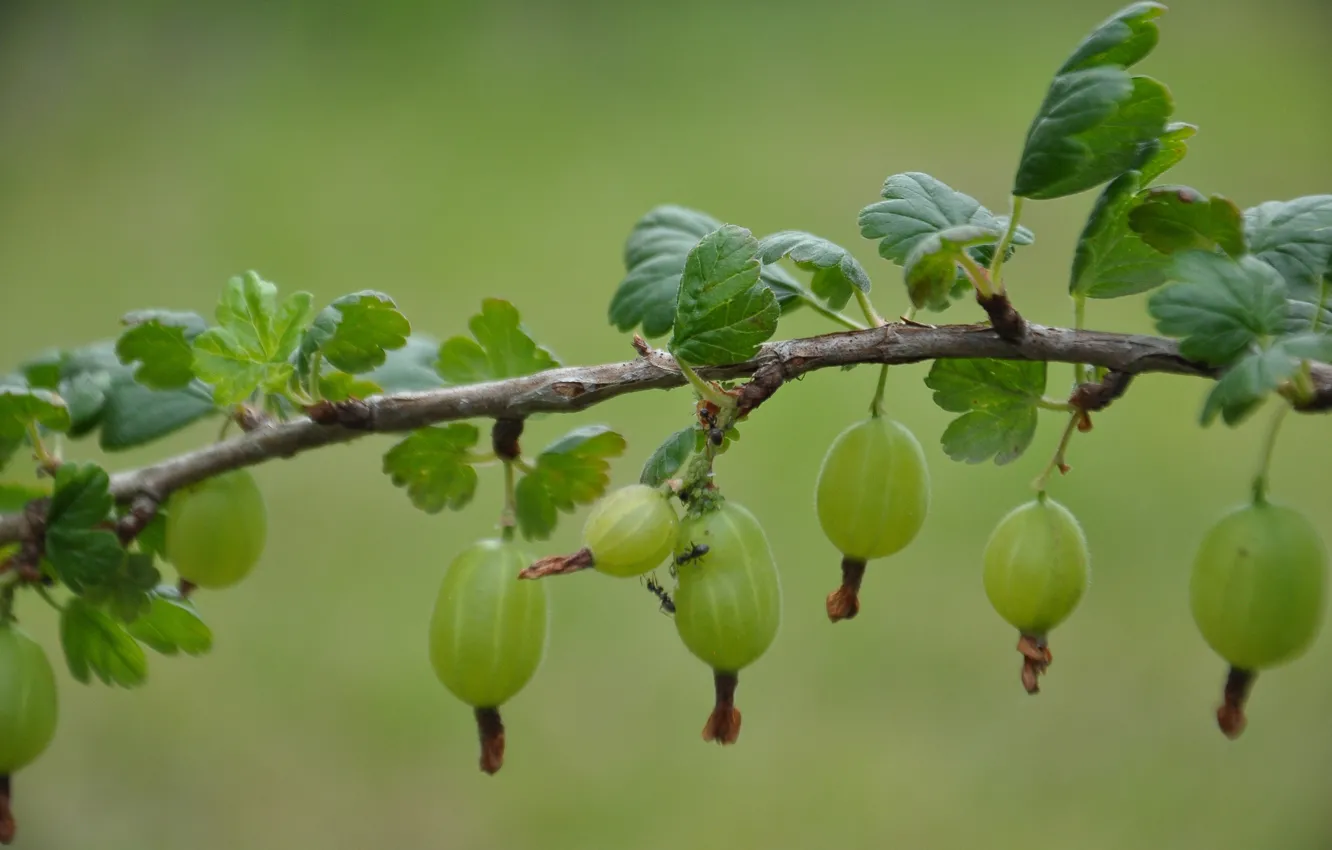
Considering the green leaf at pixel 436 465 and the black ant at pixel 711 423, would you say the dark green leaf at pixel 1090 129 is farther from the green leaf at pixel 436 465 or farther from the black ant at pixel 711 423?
the green leaf at pixel 436 465

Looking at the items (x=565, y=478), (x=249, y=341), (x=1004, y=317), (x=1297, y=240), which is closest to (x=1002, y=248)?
(x=1004, y=317)

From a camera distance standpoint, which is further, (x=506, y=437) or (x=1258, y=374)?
(x=506, y=437)

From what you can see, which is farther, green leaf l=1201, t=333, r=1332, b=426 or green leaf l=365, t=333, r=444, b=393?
green leaf l=365, t=333, r=444, b=393

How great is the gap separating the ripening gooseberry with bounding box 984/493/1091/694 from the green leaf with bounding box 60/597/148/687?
447 millimetres

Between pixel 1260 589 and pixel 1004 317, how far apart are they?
15 cm

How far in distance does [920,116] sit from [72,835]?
6.66ft

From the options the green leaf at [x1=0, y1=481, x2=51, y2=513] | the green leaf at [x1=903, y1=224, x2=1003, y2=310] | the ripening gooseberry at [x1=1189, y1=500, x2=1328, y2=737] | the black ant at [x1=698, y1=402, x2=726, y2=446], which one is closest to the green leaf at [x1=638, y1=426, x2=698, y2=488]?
the black ant at [x1=698, y1=402, x2=726, y2=446]

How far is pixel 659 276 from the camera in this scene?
61 centimetres

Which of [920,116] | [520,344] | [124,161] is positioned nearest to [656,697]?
[520,344]

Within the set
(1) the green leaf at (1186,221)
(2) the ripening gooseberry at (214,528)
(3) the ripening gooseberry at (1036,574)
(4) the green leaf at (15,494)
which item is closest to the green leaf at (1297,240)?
(1) the green leaf at (1186,221)

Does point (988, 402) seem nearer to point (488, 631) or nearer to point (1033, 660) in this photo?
point (1033, 660)

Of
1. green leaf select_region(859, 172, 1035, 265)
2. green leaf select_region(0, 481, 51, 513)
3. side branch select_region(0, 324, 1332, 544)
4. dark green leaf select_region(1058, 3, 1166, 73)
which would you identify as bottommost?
green leaf select_region(0, 481, 51, 513)

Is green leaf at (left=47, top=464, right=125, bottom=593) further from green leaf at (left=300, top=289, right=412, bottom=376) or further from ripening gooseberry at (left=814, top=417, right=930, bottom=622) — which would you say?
ripening gooseberry at (left=814, top=417, right=930, bottom=622)

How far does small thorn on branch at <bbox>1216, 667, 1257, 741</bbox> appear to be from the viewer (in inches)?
17.6
